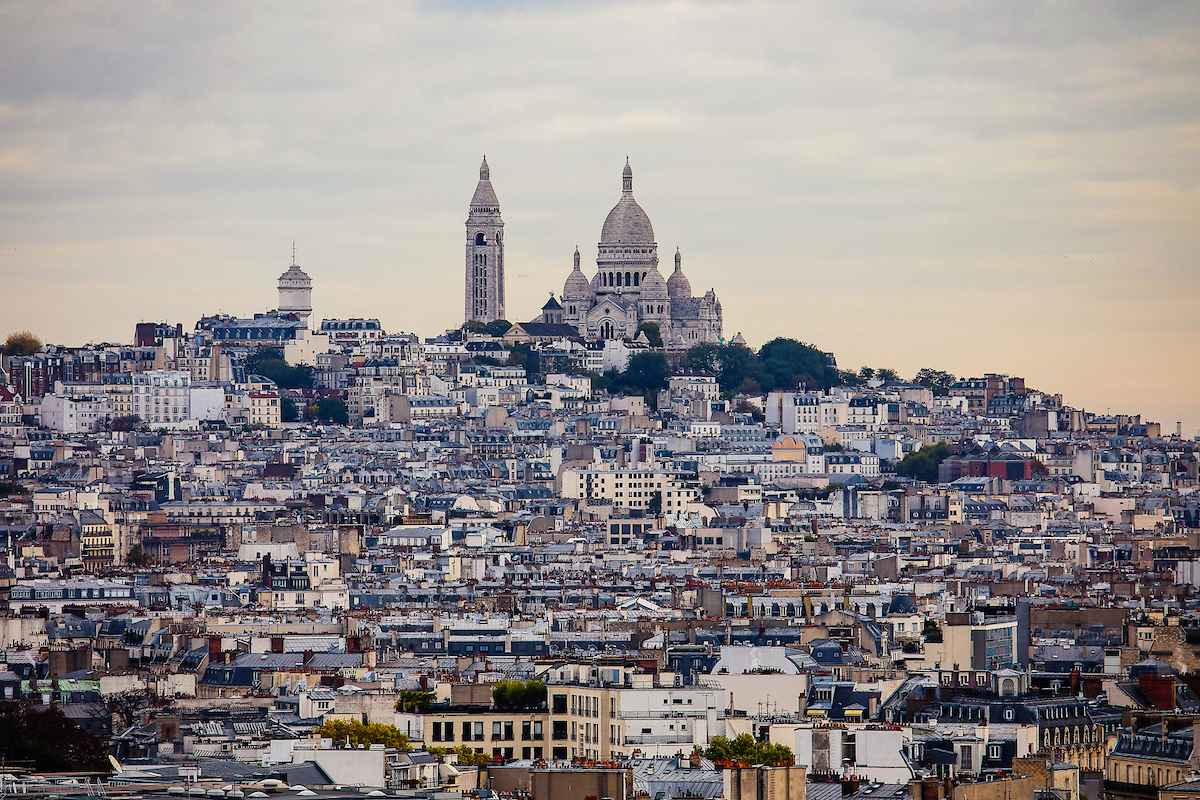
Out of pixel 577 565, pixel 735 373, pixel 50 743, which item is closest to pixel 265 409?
pixel 735 373

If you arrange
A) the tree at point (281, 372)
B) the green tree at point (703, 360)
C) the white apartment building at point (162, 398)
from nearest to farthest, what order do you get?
the white apartment building at point (162, 398) → the tree at point (281, 372) → the green tree at point (703, 360)

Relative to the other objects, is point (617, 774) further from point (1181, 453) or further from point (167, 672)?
point (1181, 453)

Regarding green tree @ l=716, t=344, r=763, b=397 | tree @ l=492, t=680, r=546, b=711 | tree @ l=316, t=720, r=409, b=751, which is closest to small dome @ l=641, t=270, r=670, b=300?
green tree @ l=716, t=344, r=763, b=397

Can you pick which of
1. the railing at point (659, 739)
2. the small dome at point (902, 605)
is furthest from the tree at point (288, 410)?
the railing at point (659, 739)

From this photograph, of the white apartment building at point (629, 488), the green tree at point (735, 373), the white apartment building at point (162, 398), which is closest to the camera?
the white apartment building at point (629, 488)

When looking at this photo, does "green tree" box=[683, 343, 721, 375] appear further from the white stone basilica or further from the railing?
the railing

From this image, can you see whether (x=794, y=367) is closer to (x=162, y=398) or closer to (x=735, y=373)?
(x=735, y=373)

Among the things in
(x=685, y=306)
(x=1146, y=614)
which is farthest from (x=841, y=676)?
(x=685, y=306)

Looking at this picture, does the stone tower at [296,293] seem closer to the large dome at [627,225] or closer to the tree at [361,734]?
the large dome at [627,225]
